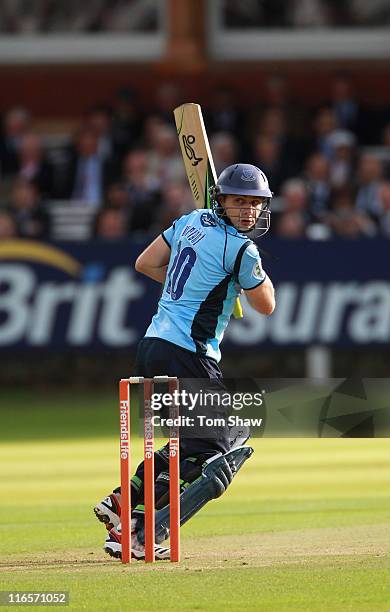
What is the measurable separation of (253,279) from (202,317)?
15.5 inches

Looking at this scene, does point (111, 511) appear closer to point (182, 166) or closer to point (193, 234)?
point (193, 234)

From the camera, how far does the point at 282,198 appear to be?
17.5 m

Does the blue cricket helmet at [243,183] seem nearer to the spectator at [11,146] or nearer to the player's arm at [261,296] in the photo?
the player's arm at [261,296]

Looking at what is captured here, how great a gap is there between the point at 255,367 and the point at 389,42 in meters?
7.08

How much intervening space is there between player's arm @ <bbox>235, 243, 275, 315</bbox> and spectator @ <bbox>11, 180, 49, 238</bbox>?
10.1 meters

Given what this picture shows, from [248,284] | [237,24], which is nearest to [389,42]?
[237,24]

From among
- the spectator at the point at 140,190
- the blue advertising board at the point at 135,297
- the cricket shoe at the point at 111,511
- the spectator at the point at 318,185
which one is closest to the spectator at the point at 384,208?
the blue advertising board at the point at 135,297

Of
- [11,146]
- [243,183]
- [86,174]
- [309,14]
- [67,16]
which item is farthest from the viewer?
[67,16]

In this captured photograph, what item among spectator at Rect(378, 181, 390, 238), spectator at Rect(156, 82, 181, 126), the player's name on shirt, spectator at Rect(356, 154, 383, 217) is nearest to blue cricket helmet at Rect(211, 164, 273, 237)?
the player's name on shirt

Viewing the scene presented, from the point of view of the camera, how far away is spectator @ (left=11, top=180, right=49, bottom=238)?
17.3m

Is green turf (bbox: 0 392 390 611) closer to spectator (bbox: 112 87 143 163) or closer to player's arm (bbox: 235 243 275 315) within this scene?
player's arm (bbox: 235 243 275 315)

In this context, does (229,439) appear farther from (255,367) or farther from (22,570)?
(255,367)

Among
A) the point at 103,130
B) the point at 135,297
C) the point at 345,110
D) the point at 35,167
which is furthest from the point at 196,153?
the point at 345,110

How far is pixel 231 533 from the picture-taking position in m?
8.45
